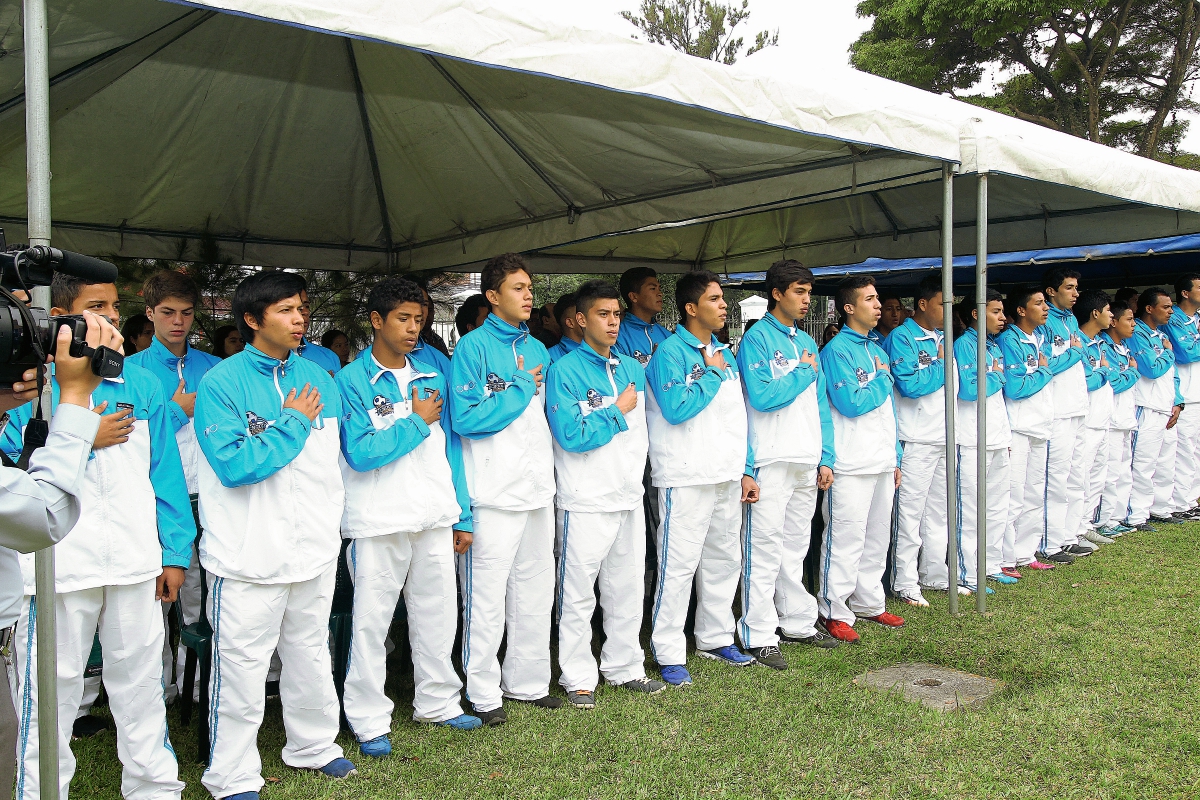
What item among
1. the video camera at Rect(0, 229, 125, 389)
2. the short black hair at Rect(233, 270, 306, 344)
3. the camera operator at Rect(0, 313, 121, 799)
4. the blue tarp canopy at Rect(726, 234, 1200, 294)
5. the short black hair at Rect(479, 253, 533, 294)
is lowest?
the camera operator at Rect(0, 313, 121, 799)

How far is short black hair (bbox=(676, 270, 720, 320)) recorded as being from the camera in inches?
166

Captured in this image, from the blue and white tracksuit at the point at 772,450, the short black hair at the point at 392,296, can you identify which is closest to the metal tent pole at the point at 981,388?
the blue and white tracksuit at the point at 772,450

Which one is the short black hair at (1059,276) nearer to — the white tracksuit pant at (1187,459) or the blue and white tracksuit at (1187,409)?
the blue and white tracksuit at (1187,409)

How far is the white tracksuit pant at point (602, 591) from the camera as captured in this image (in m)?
3.85

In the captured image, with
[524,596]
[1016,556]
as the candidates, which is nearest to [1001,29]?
[1016,556]

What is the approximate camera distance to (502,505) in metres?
3.59

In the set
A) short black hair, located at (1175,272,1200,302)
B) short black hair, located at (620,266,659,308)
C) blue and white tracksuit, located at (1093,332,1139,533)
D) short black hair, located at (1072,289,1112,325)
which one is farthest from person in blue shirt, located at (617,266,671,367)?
short black hair, located at (1175,272,1200,302)

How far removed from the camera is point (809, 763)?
3.20 metres

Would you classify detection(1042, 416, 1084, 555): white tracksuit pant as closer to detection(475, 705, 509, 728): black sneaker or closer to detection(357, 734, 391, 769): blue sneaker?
detection(475, 705, 509, 728): black sneaker

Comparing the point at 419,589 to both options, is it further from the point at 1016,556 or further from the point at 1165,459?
the point at 1165,459

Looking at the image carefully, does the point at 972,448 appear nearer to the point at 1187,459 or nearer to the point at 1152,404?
the point at 1152,404

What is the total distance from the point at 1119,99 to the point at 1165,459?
52.0 ft

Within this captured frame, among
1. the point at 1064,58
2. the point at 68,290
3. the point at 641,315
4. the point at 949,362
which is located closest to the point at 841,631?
the point at 949,362

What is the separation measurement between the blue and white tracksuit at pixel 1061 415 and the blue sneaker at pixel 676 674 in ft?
11.6
